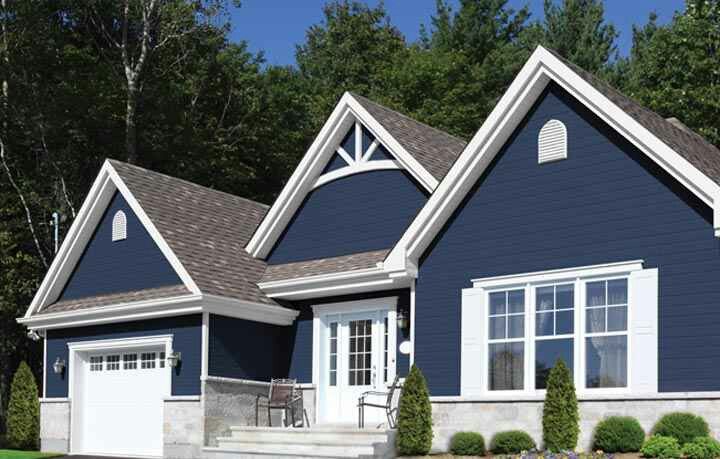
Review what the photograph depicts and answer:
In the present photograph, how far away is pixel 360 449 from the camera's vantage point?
59.7 ft

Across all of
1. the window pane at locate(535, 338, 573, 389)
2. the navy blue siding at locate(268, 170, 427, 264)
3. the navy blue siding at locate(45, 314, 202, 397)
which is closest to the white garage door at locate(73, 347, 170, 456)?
the navy blue siding at locate(45, 314, 202, 397)

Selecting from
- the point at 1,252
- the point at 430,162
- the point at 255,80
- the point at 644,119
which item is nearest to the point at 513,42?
the point at 255,80

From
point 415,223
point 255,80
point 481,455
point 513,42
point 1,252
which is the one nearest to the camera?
point 481,455

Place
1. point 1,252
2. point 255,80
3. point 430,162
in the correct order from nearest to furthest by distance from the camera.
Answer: point 430,162
point 1,252
point 255,80

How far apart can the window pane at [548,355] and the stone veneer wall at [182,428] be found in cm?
695

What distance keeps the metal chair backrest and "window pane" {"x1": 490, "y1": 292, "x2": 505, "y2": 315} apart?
5.32 metres

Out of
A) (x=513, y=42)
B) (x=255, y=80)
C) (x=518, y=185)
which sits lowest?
(x=518, y=185)

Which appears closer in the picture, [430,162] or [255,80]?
[430,162]

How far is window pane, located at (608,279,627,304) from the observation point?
16.9 meters

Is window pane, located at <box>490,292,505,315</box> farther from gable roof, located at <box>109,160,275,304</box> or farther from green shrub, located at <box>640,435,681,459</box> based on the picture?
gable roof, located at <box>109,160,275,304</box>

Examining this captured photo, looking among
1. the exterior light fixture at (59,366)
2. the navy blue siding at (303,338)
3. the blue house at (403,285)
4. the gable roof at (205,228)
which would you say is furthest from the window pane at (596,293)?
the exterior light fixture at (59,366)

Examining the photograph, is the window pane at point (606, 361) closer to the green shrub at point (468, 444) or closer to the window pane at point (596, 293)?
the window pane at point (596, 293)

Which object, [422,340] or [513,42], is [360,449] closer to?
[422,340]

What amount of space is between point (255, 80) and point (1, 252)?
52.9 feet
